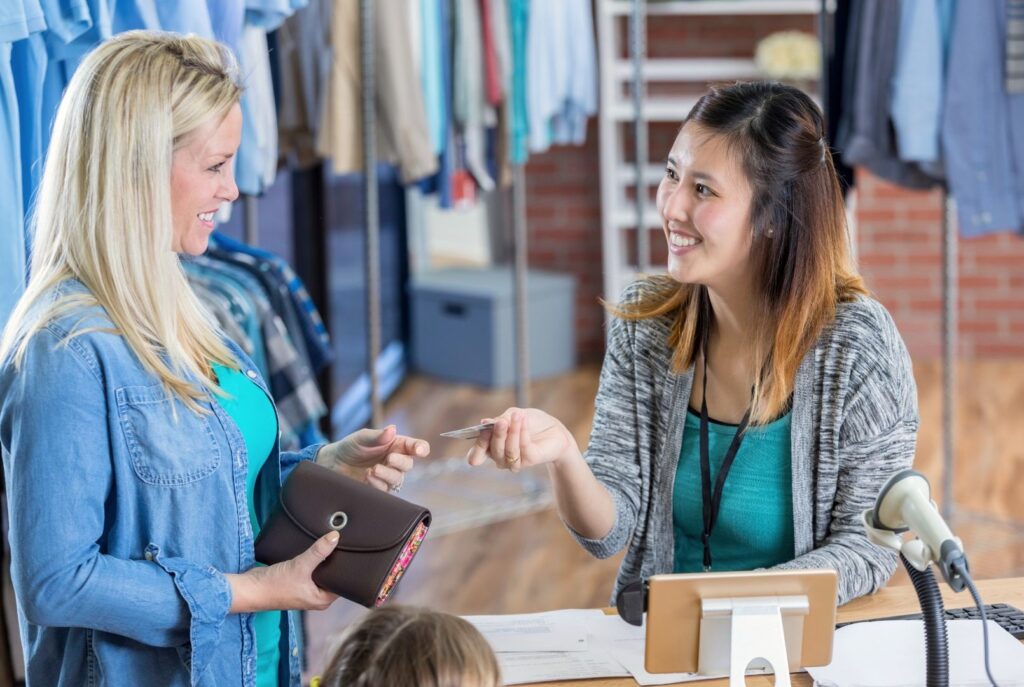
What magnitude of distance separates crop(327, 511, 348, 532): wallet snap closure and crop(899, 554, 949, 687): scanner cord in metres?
0.68

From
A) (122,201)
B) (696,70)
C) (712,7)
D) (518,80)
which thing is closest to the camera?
(122,201)

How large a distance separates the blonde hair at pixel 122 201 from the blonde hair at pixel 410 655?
18.9 inches

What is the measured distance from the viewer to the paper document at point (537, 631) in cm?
178

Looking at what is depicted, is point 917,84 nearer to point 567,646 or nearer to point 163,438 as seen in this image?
Answer: point 567,646

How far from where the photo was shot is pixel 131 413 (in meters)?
1.58

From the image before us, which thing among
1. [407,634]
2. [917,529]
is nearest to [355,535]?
[407,634]

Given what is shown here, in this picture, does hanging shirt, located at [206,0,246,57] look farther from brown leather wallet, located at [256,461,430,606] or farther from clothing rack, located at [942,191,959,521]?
clothing rack, located at [942,191,959,521]

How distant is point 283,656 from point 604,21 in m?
4.21

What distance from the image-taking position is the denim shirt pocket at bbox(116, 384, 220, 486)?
5.18ft

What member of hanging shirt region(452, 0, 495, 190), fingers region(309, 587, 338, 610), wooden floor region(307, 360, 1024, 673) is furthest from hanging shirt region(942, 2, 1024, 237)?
fingers region(309, 587, 338, 610)

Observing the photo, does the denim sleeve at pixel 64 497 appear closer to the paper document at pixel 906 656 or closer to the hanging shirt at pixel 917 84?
the paper document at pixel 906 656

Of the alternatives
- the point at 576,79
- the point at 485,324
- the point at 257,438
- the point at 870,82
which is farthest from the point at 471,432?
the point at 485,324

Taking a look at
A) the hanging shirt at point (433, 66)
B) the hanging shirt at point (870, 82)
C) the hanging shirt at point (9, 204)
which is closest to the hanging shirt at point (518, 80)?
the hanging shirt at point (433, 66)

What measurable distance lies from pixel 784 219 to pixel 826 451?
0.36 meters
